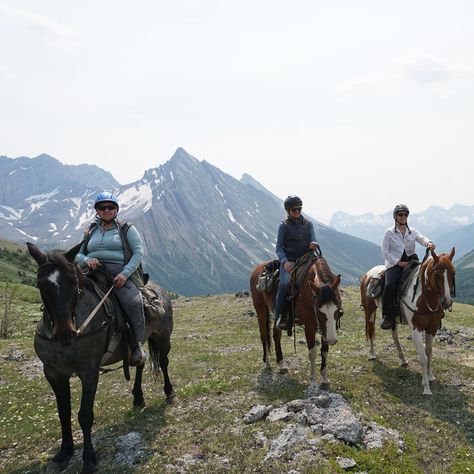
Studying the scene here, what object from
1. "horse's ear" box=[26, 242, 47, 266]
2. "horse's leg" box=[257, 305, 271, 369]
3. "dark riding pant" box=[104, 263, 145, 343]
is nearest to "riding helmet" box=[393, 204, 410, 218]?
"horse's leg" box=[257, 305, 271, 369]

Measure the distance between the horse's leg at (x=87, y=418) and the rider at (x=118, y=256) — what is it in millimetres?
1401

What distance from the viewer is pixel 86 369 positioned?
890 centimetres

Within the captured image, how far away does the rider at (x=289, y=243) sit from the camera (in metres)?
13.6

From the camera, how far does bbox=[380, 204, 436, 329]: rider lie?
14102 millimetres

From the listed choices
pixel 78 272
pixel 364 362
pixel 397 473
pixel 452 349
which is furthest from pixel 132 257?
pixel 452 349

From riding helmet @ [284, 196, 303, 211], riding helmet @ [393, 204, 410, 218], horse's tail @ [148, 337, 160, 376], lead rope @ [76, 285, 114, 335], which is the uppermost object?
riding helmet @ [284, 196, 303, 211]

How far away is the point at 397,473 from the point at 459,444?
2247mm

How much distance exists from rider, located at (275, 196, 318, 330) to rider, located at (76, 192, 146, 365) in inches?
197

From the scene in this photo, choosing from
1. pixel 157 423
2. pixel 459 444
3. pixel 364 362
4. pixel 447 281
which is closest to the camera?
pixel 459 444

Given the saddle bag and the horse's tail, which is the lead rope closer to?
the horse's tail

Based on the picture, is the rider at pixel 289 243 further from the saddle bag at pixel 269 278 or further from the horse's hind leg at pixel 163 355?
the horse's hind leg at pixel 163 355

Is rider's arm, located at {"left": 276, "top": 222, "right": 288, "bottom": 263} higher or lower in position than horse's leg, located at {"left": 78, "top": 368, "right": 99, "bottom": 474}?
higher

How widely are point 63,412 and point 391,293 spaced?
10.3m

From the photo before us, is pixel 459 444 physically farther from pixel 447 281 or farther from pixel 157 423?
pixel 157 423
